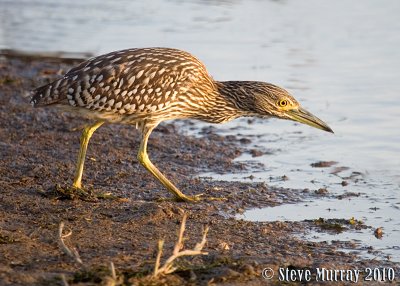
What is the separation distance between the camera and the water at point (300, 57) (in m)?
10.2

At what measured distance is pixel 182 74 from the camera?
9656 millimetres

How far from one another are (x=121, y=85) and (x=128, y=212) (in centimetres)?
141

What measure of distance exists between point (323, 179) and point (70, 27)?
9.24 metres

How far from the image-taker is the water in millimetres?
10188

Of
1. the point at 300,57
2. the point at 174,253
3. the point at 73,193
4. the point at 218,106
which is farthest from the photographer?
the point at 300,57

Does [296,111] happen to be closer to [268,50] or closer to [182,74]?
[182,74]

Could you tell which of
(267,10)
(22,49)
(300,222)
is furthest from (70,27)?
(300,222)

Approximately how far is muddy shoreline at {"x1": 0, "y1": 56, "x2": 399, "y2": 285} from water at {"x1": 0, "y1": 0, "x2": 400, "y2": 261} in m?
0.44

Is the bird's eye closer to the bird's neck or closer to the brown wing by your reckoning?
the bird's neck

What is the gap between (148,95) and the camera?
932 centimetres

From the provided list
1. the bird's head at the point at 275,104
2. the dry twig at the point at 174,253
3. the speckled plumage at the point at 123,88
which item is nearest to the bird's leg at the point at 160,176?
the speckled plumage at the point at 123,88

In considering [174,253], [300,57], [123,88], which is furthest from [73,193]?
[300,57]

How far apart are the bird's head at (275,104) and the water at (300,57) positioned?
29.3 inches

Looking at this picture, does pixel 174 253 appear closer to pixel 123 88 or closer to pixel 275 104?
pixel 123 88
